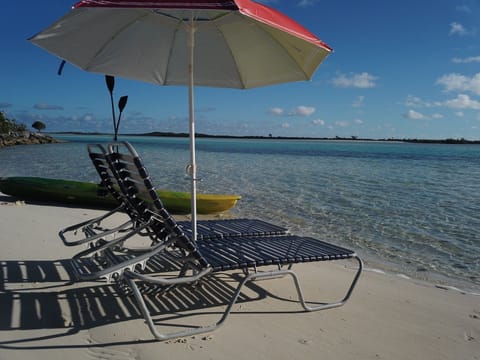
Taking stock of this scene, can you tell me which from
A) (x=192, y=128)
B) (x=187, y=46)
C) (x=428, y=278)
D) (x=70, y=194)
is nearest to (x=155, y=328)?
(x=192, y=128)

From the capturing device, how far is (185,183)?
48.9ft

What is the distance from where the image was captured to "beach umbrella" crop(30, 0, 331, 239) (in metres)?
3.63

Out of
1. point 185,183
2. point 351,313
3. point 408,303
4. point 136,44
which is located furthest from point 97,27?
point 185,183

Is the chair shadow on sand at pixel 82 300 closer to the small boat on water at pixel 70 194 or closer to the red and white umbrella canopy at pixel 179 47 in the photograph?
the red and white umbrella canopy at pixel 179 47

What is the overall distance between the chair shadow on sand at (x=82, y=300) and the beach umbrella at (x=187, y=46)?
68 cm

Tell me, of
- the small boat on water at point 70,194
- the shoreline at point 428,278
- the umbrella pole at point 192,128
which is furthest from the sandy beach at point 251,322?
the small boat on water at point 70,194

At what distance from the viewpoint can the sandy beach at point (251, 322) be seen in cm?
264

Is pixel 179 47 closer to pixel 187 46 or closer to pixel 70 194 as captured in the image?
pixel 187 46

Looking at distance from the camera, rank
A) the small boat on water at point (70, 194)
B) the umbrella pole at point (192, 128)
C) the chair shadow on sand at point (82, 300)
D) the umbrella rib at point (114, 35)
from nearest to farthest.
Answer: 1. the chair shadow on sand at point (82, 300)
2. the umbrella pole at point (192, 128)
3. the umbrella rib at point (114, 35)
4. the small boat on water at point (70, 194)

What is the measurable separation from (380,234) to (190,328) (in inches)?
214

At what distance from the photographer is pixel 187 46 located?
14.0 feet

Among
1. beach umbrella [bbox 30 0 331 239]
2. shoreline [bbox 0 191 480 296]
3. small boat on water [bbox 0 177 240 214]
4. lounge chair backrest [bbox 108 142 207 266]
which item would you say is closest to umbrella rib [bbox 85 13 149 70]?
beach umbrella [bbox 30 0 331 239]

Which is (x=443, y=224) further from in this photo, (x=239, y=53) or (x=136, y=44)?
(x=136, y=44)

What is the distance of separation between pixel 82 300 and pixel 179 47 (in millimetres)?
2810
